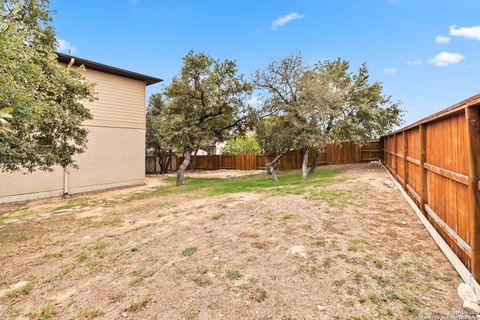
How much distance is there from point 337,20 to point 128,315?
15.4 m

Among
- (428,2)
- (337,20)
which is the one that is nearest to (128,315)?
(428,2)

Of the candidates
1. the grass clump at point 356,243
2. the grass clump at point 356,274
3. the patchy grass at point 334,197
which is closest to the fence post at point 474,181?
the grass clump at point 356,274

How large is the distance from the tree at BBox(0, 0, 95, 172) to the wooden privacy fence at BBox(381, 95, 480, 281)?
229 inches

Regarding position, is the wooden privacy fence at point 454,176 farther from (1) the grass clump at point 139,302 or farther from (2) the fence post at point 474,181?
(1) the grass clump at point 139,302

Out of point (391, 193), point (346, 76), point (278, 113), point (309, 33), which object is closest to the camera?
point (391, 193)

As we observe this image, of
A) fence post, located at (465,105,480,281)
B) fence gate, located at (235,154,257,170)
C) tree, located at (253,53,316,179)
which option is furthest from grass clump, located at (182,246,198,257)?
fence gate, located at (235,154,257,170)

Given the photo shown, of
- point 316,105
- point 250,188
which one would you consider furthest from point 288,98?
point 250,188

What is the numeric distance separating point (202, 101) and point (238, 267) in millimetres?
9782

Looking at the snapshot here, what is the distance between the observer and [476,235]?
7.32 feet

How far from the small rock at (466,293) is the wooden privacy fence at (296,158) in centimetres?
1081

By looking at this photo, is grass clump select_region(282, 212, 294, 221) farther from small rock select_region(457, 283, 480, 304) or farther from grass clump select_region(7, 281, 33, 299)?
grass clump select_region(7, 281, 33, 299)

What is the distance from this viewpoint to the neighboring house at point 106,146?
9680mm

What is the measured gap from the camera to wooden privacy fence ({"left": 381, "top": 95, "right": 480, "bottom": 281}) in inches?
88.7

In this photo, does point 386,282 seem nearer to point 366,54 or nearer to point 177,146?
point 177,146
